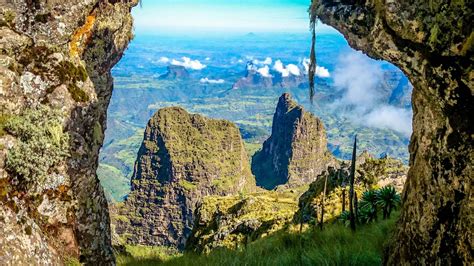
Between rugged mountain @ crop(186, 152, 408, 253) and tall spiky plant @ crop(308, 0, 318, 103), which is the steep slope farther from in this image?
tall spiky plant @ crop(308, 0, 318, 103)

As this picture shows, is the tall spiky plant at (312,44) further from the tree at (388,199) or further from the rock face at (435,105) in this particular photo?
the tree at (388,199)

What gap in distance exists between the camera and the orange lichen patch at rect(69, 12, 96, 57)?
1161cm

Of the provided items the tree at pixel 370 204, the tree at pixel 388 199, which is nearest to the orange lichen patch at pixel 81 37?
the tree at pixel 388 199

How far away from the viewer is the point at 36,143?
9.01 m

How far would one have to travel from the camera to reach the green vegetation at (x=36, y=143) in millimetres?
8711

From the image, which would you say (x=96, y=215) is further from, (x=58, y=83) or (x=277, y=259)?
(x=277, y=259)

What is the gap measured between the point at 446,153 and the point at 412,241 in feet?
5.67

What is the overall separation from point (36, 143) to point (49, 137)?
49 centimetres

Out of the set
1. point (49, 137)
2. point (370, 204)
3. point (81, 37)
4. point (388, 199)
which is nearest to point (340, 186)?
point (370, 204)

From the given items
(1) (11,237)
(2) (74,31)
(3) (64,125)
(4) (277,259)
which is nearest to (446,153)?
(4) (277,259)

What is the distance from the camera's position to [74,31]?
37.8 feet

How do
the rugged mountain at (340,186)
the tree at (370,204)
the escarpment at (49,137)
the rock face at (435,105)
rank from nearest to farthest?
the rock face at (435,105) → the escarpment at (49,137) → the tree at (370,204) → the rugged mountain at (340,186)

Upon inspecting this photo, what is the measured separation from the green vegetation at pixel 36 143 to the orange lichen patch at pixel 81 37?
2438 millimetres

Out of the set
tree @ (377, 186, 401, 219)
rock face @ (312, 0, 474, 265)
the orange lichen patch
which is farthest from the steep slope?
rock face @ (312, 0, 474, 265)
